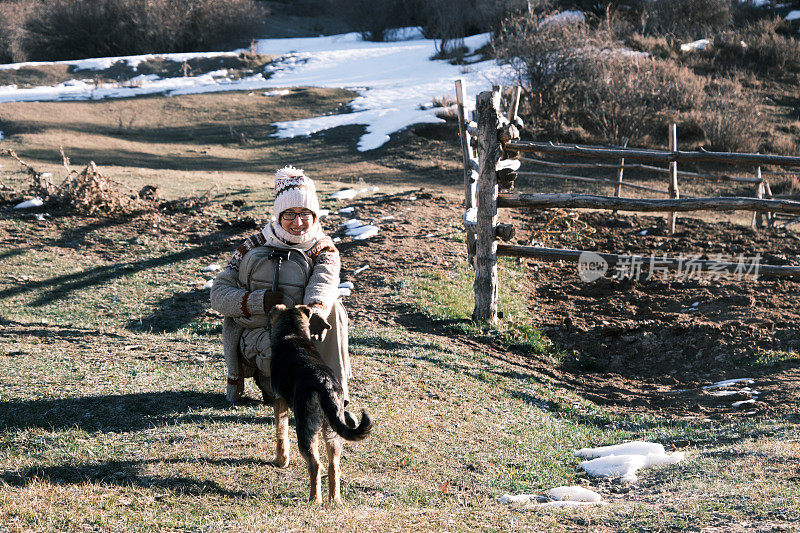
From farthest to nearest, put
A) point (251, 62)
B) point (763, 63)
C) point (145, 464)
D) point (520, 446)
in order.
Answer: point (251, 62)
point (763, 63)
point (520, 446)
point (145, 464)

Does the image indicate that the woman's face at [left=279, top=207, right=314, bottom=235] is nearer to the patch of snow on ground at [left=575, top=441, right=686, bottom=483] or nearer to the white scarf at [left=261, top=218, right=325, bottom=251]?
the white scarf at [left=261, top=218, right=325, bottom=251]

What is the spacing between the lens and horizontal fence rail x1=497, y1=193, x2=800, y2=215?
7098mm

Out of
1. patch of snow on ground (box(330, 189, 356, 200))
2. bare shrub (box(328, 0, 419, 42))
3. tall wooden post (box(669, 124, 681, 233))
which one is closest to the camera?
tall wooden post (box(669, 124, 681, 233))

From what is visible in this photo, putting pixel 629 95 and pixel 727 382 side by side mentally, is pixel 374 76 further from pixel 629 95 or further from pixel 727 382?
pixel 727 382

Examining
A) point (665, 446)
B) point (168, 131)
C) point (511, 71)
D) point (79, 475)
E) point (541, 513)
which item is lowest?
point (665, 446)

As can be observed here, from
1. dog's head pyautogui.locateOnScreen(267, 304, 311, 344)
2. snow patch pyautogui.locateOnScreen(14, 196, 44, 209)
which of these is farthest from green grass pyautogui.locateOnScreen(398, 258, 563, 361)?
snow patch pyautogui.locateOnScreen(14, 196, 44, 209)

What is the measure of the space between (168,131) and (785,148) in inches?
664

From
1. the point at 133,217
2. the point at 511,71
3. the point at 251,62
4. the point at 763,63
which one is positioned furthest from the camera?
the point at 251,62

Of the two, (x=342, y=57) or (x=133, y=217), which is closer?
(x=133, y=217)

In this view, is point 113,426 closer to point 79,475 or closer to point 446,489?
point 79,475

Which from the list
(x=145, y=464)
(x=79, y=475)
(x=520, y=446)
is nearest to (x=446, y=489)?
(x=520, y=446)

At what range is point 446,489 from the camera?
12.9ft

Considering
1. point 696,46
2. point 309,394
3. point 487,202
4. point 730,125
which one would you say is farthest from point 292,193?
point 696,46

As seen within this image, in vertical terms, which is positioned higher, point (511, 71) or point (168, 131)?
point (511, 71)
